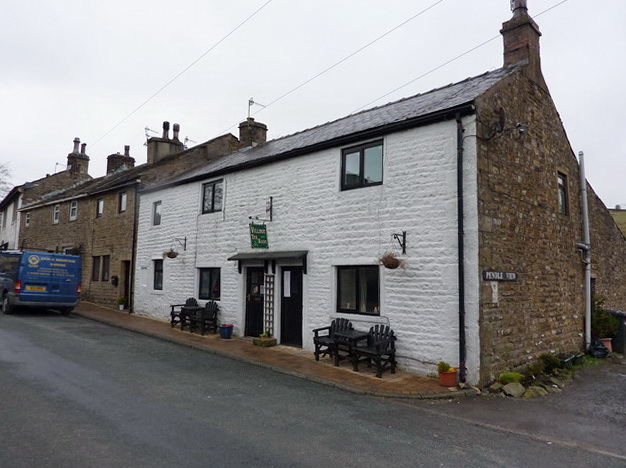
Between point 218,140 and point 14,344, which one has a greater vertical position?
point 218,140

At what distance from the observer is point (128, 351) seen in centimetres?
1043

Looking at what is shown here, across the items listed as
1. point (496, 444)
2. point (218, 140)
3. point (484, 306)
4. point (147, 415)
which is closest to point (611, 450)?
point (496, 444)

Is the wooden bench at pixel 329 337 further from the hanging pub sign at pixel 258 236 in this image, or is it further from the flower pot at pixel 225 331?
the flower pot at pixel 225 331

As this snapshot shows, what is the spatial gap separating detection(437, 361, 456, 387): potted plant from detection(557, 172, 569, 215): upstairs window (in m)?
6.68

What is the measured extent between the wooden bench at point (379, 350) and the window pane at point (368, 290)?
1.85 feet

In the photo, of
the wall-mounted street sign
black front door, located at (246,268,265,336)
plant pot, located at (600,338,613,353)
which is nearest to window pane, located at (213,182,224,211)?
black front door, located at (246,268,265,336)

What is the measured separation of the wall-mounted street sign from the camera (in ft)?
27.2

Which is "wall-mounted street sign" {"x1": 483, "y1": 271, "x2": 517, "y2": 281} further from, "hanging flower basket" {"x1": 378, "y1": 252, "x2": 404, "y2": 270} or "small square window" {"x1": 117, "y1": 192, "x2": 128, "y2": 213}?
"small square window" {"x1": 117, "y1": 192, "x2": 128, "y2": 213}

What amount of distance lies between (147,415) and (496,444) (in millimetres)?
4511

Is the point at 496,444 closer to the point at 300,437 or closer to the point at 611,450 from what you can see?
the point at 611,450

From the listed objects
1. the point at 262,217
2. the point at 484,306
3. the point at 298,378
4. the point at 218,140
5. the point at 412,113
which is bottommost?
the point at 298,378

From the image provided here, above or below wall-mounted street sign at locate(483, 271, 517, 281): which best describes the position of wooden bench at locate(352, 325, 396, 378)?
below

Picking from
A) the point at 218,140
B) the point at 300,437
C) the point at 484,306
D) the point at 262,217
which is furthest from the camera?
the point at 218,140

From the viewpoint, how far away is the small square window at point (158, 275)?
16875 mm
